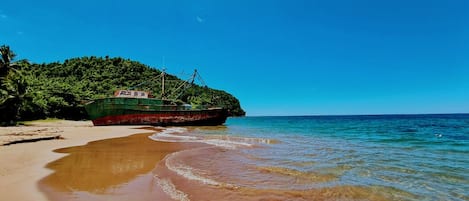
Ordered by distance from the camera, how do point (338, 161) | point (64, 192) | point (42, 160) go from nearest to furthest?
point (64, 192) < point (42, 160) < point (338, 161)

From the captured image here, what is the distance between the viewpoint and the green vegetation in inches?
1133

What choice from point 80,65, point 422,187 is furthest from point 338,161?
point 80,65

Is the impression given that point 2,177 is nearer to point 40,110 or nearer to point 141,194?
point 141,194

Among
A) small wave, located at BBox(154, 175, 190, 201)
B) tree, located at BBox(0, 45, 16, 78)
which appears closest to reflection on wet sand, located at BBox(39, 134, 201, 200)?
small wave, located at BBox(154, 175, 190, 201)

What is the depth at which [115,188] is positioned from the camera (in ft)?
18.5

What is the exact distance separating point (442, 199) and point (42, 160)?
34.3 ft

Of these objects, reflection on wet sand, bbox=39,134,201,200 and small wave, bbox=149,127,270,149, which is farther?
small wave, bbox=149,127,270,149

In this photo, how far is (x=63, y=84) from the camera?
4791 cm

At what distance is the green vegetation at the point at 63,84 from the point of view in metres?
28.8

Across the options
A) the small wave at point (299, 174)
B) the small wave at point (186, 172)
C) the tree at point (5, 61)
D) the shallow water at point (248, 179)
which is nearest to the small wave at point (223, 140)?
the shallow water at point (248, 179)

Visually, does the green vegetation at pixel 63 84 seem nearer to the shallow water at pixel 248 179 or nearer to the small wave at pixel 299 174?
the shallow water at pixel 248 179

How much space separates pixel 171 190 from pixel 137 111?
3046 centimetres

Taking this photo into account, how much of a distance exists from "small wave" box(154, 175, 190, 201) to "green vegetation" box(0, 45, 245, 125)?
29802 mm

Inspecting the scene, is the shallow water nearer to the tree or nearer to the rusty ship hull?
the rusty ship hull
